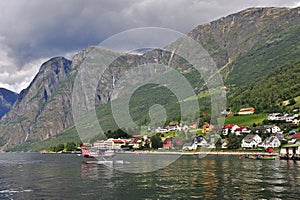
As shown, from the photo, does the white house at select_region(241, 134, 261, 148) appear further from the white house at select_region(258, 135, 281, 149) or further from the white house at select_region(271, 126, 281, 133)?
the white house at select_region(271, 126, 281, 133)

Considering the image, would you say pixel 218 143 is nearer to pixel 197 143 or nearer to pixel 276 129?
pixel 197 143

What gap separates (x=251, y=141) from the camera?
6166 inches

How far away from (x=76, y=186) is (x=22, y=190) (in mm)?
7461

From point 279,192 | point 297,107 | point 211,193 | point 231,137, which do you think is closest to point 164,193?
point 211,193

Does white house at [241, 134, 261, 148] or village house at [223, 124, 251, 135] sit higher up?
village house at [223, 124, 251, 135]

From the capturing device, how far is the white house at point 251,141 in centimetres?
15650

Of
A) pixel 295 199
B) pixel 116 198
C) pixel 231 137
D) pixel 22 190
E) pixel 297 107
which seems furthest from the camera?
pixel 297 107

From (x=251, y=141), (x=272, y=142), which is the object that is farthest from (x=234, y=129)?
(x=272, y=142)

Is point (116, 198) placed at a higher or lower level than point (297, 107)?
lower

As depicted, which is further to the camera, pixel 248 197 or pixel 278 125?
pixel 278 125

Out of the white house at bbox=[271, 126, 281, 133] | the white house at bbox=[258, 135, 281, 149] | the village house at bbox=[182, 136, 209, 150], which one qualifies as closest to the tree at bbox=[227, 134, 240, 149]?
the white house at bbox=[258, 135, 281, 149]

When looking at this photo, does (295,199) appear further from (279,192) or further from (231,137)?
(231,137)

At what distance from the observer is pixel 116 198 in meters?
40.2

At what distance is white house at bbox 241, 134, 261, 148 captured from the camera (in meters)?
156
